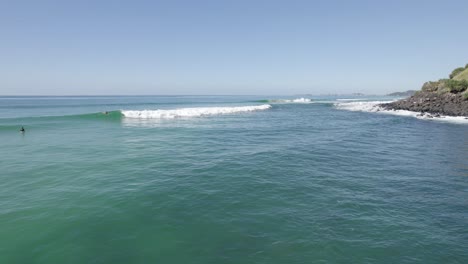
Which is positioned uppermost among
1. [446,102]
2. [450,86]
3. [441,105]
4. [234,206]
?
[450,86]

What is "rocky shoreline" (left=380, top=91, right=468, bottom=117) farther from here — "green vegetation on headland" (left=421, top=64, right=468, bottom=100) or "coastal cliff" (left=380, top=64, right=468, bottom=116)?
"green vegetation on headland" (left=421, top=64, right=468, bottom=100)

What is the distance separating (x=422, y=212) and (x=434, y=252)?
257 cm

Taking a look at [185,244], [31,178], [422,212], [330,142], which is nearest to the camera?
[185,244]

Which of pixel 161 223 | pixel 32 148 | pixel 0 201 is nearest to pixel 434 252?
pixel 161 223

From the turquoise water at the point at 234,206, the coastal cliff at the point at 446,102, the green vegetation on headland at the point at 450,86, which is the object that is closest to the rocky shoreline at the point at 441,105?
the coastal cliff at the point at 446,102

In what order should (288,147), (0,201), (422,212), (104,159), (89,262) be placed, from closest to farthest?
(89,262)
(422,212)
(0,201)
(104,159)
(288,147)

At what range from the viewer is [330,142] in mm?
22516

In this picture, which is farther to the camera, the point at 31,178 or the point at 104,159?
the point at 104,159

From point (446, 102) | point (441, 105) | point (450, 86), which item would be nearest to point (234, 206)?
point (441, 105)

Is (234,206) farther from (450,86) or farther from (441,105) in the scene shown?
(450,86)

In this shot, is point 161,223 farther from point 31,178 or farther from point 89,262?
point 31,178

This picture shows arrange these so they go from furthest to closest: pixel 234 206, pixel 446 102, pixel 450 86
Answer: pixel 450 86
pixel 446 102
pixel 234 206

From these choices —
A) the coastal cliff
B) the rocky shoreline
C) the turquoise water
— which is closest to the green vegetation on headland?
the coastal cliff

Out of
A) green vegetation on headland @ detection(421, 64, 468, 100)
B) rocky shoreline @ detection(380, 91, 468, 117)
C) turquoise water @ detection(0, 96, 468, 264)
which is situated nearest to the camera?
turquoise water @ detection(0, 96, 468, 264)
